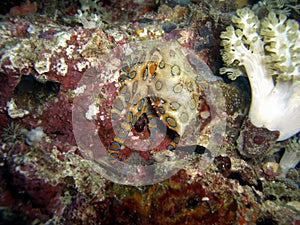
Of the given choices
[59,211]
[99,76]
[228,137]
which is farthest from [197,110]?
[59,211]

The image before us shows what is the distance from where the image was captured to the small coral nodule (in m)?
2.83

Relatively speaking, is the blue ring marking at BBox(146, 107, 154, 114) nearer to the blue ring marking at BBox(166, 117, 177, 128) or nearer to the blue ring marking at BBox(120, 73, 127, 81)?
the blue ring marking at BBox(166, 117, 177, 128)

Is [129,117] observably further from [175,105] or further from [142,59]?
[142,59]

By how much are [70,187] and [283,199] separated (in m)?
2.93

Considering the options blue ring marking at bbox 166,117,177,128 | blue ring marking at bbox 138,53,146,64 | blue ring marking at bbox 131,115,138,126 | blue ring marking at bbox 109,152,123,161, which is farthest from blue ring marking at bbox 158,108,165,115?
blue ring marking at bbox 109,152,123,161

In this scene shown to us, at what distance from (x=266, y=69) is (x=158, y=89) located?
171cm

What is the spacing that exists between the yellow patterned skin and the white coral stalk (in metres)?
0.89

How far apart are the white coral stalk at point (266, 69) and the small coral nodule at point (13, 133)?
318 cm

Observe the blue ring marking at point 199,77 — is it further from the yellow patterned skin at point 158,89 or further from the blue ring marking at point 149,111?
the blue ring marking at point 149,111

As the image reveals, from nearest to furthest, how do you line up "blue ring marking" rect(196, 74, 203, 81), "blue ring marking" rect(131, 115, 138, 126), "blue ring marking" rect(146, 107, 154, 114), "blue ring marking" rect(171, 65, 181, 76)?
"blue ring marking" rect(171, 65, 181, 76)
"blue ring marking" rect(131, 115, 138, 126)
"blue ring marking" rect(196, 74, 203, 81)
"blue ring marking" rect(146, 107, 154, 114)

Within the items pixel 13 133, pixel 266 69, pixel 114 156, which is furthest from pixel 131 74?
pixel 266 69

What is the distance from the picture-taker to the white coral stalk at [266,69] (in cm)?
291

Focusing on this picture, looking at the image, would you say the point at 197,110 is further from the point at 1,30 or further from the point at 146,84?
the point at 1,30

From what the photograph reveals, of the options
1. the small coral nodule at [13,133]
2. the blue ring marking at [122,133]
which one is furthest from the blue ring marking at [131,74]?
the small coral nodule at [13,133]
